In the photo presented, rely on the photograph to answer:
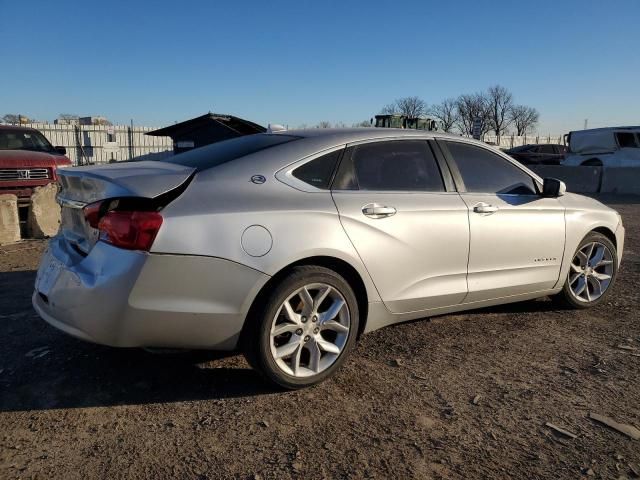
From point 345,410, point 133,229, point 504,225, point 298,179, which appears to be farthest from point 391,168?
point 133,229

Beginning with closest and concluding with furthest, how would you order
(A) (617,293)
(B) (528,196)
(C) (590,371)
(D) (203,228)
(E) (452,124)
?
(D) (203,228) → (C) (590,371) → (B) (528,196) → (A) (617,293) → (E) (452,124)

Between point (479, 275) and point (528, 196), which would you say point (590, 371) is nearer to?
point (479, 275)

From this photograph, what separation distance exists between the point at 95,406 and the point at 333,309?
1462 millimetres

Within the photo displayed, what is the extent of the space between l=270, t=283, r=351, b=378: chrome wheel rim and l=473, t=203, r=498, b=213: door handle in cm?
137

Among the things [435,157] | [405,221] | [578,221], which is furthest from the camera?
[578,221]

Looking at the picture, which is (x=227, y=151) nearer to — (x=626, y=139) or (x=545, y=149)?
(x=626, y=139)

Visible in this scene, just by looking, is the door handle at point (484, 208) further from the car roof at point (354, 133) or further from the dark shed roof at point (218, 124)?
the dark shed roof at point (218, 124)

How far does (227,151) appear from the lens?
359cm

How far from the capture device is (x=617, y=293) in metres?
5.51

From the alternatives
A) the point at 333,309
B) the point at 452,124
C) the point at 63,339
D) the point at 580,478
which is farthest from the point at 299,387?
the point at 452,124

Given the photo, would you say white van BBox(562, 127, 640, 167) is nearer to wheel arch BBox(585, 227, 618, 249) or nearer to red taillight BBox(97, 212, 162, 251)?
wheel arch BBox(585, 227, 618, 249)

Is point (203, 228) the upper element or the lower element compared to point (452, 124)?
lower

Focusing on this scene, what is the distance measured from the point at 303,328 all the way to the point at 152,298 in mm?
901

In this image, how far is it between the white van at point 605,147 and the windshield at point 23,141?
55.7ft
